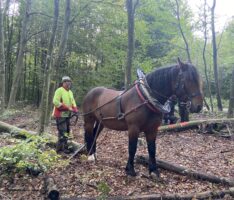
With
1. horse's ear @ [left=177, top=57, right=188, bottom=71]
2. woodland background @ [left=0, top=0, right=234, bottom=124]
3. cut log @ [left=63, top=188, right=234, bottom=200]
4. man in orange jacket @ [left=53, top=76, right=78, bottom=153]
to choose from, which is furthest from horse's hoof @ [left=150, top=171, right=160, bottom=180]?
woodland background @ [left=0, top=0, right=234, bottom=124]

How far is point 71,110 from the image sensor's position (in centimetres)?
636

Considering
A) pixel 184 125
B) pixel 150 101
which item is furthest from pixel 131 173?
pixel 184 125

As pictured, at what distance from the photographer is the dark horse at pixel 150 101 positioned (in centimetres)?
464

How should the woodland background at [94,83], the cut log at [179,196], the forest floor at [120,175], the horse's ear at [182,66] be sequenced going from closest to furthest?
the cut log at [179,196] → the forest floor at [120,175] → the woodland background at [94,83] → the horse's ear at [182,66]

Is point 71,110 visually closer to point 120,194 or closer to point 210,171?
point 120,194

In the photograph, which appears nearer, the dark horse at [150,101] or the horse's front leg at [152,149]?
the dark horse at [150,101]

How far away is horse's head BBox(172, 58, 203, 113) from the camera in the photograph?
457 cm

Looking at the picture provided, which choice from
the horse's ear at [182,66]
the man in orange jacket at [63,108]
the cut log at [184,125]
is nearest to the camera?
the horse's ear at [182,66]

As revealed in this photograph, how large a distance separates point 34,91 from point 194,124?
1582 centimetres

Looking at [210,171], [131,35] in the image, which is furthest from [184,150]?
[131,35]

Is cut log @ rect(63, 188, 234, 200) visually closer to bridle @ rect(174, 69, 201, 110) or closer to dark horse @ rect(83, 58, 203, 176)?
dark horse @ rect(83, 58, 203, 176)

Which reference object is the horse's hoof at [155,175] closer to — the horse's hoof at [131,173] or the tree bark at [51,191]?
the horse's hoof at [131,173]

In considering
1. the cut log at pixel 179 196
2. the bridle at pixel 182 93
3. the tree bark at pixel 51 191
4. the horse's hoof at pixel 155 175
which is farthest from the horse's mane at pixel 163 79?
the tree bark at pixel 51 191

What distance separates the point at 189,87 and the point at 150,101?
66cm
